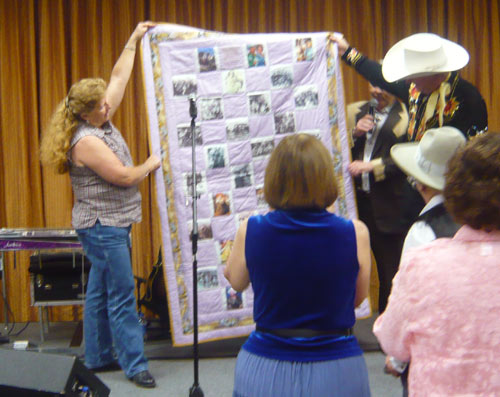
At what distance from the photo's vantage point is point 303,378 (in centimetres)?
169

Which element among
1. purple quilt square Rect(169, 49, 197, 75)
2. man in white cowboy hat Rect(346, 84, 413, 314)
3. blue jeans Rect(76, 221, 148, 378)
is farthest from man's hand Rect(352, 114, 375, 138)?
blue jeans Rect(76, 221, 148, 378)

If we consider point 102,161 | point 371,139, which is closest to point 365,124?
point 371,139

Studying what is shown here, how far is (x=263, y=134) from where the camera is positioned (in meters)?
3.52

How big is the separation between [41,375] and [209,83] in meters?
1.90

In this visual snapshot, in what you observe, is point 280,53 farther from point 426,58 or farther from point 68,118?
point 68,118

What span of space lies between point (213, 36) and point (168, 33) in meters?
0.24

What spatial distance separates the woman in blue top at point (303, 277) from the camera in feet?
5.55

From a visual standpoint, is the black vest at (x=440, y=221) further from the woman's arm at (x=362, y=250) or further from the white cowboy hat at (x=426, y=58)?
the white cowboy hat at (x=426, y=58)

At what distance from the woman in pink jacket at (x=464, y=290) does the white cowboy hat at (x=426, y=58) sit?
1.38 metres

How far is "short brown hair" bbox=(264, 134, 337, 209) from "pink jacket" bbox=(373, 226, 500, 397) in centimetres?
34

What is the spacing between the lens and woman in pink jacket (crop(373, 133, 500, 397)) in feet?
4.46

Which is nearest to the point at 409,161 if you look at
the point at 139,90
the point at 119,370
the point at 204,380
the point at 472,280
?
the point at 472,280

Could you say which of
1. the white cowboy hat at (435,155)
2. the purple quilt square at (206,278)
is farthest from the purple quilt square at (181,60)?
the white cowboy hat at (435,155)

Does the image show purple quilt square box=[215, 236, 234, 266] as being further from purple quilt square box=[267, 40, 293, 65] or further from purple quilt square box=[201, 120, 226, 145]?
purple quilt square box=[267, 40, 293, 65]
